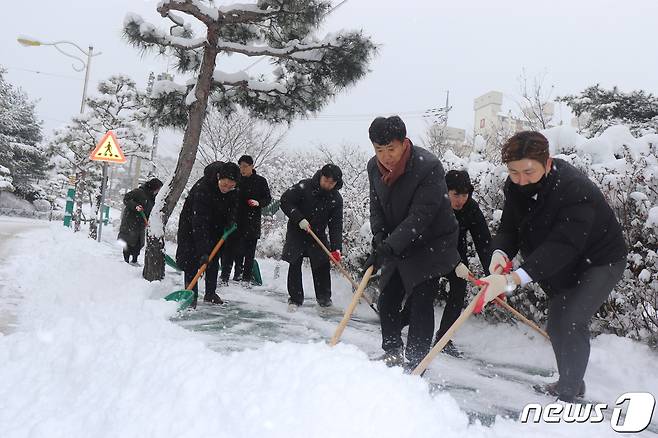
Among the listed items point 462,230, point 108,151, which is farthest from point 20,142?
point 462,230

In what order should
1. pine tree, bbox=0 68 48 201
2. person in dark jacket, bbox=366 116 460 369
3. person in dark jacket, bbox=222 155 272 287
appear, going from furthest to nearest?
pine tree, bbox=0 68 48 201 → person in dark jacket, bbox=222 155 272 287 → person in dark jacket, bbox=366 116 460 369

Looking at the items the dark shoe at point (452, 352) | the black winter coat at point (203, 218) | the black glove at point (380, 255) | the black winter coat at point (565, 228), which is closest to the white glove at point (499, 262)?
the black winter coat at point (565, 228)

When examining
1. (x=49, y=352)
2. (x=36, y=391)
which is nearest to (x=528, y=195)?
(x=36, y=391)

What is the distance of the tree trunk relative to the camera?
6109 millimetres

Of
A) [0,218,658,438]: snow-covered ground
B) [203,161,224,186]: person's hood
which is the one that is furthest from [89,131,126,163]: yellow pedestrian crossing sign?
[203,161,224,186]: person's hood

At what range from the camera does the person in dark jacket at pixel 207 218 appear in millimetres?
4863

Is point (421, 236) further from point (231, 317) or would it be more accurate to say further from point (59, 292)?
point (59, 292)

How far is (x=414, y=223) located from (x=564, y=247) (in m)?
0.85

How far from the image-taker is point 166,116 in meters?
6.80

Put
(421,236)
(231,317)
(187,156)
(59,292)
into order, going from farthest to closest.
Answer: (187,156) → (59,292) → (231,317) → (421,236)

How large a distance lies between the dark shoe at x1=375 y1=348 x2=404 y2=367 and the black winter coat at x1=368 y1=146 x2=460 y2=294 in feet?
1.60

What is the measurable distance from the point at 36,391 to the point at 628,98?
11.8 m

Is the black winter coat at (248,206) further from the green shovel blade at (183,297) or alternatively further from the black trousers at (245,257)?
the green shovel blade at (183,297)

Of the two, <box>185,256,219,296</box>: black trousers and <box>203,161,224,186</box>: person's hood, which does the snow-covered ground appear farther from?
<box>203,161,224,186</box>: person's hood
